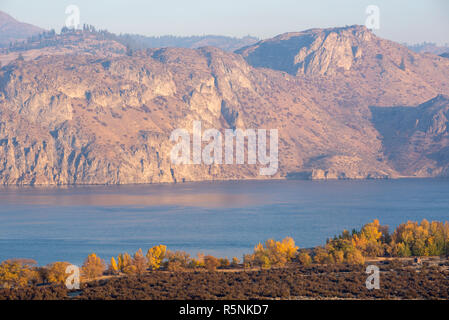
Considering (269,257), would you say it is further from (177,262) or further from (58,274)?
(58,274)

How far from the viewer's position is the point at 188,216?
132125mm

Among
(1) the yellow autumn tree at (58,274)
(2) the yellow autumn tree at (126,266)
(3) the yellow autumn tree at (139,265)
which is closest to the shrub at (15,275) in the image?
(1) the yellow autumn tree at (58,274)

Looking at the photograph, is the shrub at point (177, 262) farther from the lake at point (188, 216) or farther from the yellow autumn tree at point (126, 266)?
the lake at point (188, 216)

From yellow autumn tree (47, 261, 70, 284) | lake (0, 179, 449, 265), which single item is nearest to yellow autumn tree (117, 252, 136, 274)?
yellow autumn tree (47, 261, 70, 284)

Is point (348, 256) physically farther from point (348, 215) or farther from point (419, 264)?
point (348, 215)

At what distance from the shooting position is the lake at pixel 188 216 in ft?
325

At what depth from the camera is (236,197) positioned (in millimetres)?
171000

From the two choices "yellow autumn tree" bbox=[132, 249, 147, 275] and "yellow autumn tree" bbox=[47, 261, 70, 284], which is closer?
"yellow autumn tree" bbox=[47, 261, 70, 284]

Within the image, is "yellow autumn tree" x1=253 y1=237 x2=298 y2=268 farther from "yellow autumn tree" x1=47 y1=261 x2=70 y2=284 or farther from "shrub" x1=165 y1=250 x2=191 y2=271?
"yellow autumn tree" x1=47 y1=261 x2=70 y2=284

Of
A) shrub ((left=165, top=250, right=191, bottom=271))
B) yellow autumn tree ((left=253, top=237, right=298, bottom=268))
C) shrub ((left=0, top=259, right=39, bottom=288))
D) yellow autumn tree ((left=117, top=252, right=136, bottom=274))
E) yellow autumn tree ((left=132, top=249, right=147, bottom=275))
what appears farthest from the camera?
yellow autumn tree ((left=253, top=237, right=298, bottom=268))

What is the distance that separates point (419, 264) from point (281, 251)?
11.9 metres

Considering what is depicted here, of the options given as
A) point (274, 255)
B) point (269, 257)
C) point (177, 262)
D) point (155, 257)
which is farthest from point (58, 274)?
point (274, 255)

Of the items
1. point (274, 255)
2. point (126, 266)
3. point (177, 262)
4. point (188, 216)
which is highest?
point (274, 255)

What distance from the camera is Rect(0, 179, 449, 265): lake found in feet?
325
